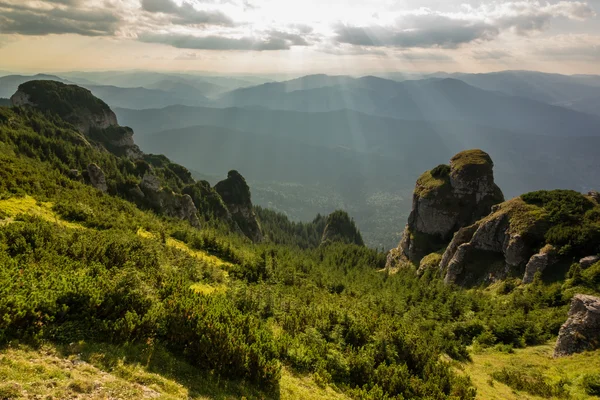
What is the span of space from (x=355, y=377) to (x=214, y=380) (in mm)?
7774

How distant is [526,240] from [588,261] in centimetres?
1160

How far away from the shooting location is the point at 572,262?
42.7 meters

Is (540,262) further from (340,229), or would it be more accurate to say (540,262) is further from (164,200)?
(340,229)

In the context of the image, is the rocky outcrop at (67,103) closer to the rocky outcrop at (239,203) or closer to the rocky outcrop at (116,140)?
the rocky outcrop at (116,140)

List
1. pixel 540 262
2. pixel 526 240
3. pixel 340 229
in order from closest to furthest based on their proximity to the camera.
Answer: pixel 540 262
pixel 526 240
pixel 340 229

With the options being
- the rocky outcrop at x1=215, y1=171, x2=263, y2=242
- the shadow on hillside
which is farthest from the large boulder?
the shadow on hillside

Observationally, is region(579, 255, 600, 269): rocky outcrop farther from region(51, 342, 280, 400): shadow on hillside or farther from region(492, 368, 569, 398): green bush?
region(51, 342, 280, 400): shadow on hillside

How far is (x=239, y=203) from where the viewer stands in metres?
135

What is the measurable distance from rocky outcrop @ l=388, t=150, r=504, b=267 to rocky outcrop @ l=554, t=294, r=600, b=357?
5795cm

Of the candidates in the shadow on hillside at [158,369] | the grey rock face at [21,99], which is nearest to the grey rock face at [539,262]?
the shadow on hillside at [158,369]

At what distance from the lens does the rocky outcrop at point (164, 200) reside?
76000 millimetres

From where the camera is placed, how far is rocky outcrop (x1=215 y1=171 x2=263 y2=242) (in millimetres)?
131012

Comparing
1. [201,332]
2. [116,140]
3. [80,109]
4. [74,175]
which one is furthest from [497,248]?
[80,109]

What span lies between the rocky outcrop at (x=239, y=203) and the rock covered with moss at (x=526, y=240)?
273 ft
